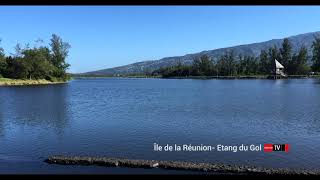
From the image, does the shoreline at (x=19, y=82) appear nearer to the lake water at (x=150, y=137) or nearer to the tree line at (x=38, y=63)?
the tree line at (x=38, y=63)

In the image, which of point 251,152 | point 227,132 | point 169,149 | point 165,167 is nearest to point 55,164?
point 165,167

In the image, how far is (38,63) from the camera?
5738 inches

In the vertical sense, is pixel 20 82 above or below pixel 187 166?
above

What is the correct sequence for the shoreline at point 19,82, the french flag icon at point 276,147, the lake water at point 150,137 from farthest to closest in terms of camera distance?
the shoreline at point 19,82
the french flag icon at point 276,147
the lake water at point 150,137

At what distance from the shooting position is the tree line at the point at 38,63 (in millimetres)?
142250

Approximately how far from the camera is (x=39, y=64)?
478ft

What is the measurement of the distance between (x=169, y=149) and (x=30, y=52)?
458 feet

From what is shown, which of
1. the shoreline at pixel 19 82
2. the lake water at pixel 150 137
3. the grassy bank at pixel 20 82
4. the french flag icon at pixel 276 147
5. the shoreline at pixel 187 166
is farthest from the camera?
the grassy bank at pixel 20 82

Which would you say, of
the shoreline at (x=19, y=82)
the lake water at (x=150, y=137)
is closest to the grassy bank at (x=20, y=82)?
the shoreline at (x=19, y=82)

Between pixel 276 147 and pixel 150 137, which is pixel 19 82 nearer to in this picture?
pixel 150 137

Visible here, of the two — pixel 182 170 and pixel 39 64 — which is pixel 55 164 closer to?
pixel 182 170

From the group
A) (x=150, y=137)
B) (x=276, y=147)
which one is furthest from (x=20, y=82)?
(x=276, y=147)

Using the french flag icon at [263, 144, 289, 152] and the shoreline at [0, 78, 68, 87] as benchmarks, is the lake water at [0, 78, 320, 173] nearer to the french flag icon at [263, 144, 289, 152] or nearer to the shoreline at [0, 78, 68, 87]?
the french flag icon at [263, 144, 289, 152]

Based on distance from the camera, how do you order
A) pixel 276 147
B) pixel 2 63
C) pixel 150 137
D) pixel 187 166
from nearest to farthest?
1. pixel 187 166
2. pixel 276 147
3. pixel 150 137
4. pixel 2 63
